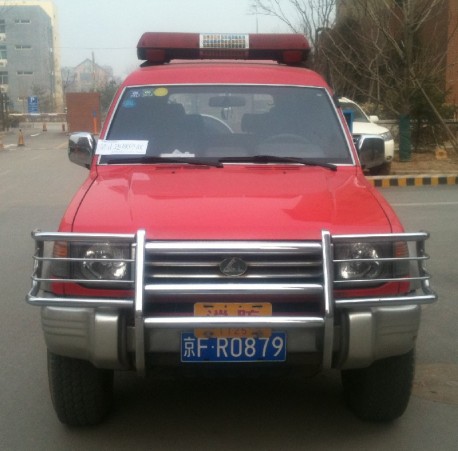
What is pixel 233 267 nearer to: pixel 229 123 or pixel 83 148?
pixel 229 123

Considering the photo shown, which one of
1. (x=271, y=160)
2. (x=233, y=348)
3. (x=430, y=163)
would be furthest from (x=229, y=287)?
(x=430, y=163)

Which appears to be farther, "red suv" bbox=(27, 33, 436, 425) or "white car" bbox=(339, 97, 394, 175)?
"white car" bbox=(339, 97, 394, 175)

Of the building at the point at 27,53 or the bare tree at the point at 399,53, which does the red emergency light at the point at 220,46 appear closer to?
the bare tree at the point at 399,53

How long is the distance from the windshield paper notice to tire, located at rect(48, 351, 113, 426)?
1.54 meters

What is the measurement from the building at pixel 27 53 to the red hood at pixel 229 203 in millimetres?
92879

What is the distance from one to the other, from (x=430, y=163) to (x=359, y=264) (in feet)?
55.1

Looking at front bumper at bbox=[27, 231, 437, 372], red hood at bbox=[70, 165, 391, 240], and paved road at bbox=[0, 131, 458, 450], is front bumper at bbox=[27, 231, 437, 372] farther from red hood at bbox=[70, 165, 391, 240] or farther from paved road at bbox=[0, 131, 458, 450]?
paved road at bbox=[0, 131, 458, 450]

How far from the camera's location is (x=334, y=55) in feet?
88.1

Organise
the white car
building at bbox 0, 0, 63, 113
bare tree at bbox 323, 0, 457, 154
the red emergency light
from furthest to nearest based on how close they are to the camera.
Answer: building at bbox 0, 0, 63, 113 → bare tree at bbox 323, 0, 457, 154 → the white car → the red emergency light

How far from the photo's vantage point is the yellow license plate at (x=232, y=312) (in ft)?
12.1

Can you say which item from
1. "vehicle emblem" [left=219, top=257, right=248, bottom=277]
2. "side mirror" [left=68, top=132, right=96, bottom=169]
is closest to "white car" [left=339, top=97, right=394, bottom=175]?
"side mirror" [left=68, top=132, right=96, bottom=169]

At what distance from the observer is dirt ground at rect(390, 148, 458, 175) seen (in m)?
A: 18.5

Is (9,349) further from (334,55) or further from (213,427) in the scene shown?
(334,55)

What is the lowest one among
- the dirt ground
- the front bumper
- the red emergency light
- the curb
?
the dirt ground
